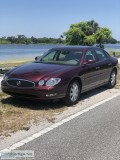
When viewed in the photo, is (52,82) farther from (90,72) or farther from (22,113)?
(90,72)

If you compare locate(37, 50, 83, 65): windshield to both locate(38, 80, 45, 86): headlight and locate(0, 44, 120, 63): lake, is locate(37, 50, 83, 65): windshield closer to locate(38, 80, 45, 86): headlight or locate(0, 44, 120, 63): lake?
locate(38, 80, 45, 86): headlight

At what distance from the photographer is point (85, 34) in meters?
35.9

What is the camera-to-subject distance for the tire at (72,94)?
Answer: 9047mm

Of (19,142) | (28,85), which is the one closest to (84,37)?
(28,85)

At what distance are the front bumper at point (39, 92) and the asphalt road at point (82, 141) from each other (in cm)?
91

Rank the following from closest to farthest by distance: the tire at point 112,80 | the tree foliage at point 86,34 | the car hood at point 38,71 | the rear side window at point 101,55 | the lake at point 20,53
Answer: the car hood at point 38,71, the rear side window at point 101,55, the tire at point 112,80, the tree foliage at point 86,34, the lake at point 20,53

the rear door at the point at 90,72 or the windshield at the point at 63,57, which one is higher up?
the windshield at the point at 63,57

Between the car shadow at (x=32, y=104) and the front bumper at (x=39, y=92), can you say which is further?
the car shadow at (x=32, y=104)

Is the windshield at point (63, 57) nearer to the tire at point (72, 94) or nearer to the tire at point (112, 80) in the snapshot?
the tire at point (72, 94)

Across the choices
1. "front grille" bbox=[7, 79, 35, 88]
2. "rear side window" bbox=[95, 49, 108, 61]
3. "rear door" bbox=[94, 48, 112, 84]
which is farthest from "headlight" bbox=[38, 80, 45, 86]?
"rear side window" bbox=[95, 49, 108, 61]

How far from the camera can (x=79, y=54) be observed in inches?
401

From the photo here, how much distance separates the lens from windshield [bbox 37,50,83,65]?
32.5 feet

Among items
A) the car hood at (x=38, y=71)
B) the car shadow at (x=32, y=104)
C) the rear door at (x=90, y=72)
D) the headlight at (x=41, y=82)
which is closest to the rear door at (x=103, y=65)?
the rear door at (x=90, y=72)

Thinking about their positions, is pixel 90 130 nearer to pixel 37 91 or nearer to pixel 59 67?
pixel 37 91
